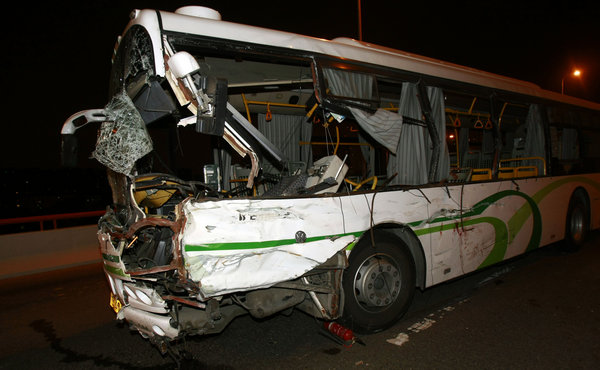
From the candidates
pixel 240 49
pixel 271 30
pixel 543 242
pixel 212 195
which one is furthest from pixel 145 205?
pixel 543 242

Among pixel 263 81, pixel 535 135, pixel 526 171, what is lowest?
pixel 526 171

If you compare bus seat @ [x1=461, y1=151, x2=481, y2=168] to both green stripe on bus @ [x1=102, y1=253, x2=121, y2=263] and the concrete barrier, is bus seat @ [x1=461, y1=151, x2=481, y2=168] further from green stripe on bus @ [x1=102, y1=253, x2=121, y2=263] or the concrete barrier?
the concrete barrier

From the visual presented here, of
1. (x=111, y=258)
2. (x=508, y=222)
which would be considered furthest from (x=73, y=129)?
(x=508, y=222)

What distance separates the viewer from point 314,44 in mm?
3969

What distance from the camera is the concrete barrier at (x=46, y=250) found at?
8.84 metres

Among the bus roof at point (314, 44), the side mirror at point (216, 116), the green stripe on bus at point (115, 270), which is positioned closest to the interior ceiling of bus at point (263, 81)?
the bus roof at point (314, 44)

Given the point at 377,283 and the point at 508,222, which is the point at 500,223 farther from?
the point at 377,283

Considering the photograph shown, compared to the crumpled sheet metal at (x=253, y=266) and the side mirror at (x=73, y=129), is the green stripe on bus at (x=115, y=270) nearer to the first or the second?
the crumpled sheet metal at (x=253, y=266)

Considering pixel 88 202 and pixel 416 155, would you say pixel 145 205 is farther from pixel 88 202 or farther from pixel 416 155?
pixel 88 202

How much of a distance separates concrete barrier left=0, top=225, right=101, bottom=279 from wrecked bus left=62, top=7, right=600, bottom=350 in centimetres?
600

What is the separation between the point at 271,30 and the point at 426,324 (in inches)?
148

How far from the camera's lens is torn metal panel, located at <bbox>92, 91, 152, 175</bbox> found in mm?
3252

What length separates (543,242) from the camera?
6742mm

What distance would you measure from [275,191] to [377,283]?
1549 millimetres
